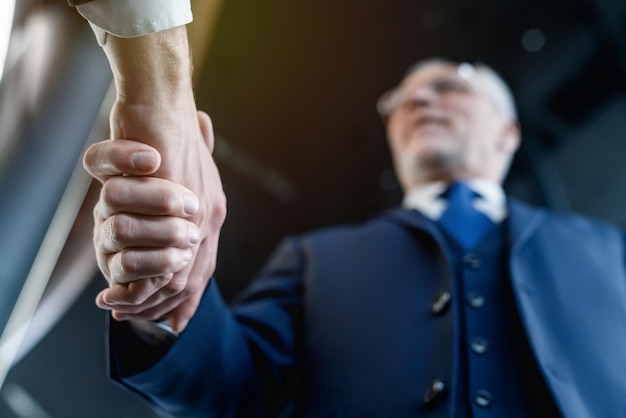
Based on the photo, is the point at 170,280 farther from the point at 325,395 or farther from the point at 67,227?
the point at 325,395

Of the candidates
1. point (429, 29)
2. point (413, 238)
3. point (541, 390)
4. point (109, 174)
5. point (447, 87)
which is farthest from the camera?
point (429, 29)

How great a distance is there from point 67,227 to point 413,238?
1.54 feet

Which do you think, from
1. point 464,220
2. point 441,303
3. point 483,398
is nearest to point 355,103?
point 464,220

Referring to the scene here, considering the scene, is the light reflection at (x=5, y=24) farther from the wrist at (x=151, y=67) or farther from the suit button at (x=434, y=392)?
the suit button at (x=434, y=392)

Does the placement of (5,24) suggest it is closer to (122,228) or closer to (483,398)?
(122,228)

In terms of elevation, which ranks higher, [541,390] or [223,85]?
[223,85]

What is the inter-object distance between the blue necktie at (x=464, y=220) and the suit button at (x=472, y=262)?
0.03 meters

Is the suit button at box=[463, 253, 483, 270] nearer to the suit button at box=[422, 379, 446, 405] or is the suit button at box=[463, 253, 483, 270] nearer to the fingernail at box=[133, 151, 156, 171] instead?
the suit button at box=[422, 379, 446, 405]

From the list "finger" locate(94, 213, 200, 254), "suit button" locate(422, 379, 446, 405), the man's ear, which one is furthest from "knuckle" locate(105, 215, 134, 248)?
the man's ear

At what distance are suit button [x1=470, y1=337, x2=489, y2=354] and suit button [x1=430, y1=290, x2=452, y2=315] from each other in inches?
1.8

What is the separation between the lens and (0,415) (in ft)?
1.27

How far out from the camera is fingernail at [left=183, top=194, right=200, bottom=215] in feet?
1.12

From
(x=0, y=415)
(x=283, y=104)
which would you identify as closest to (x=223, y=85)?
(x=283, y=104)

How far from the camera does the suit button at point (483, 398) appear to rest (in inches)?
22.4
